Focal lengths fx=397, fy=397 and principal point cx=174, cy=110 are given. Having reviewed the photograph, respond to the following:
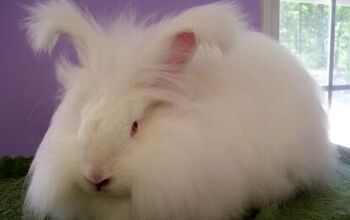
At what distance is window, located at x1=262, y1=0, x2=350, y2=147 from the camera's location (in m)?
2.47

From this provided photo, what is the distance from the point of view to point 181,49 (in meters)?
0.89

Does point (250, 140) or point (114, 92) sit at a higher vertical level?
point (114, 92)

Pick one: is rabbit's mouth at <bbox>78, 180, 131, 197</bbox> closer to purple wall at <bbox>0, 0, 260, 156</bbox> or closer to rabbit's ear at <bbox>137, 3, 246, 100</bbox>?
rabbit's ear at <bbox>137, 3, 246, 100</bbox>

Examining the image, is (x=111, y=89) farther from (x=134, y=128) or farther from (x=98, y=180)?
(x=98, y=180)

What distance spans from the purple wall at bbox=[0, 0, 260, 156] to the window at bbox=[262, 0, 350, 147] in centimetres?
118

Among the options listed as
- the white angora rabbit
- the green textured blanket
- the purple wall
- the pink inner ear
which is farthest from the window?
the pink inner ear

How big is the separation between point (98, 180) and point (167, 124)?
187 mm

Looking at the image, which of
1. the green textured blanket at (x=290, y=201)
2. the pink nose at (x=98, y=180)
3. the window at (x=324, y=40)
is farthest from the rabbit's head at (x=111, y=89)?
the window at (x=324, y=40)

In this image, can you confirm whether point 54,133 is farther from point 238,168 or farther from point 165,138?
point 238,168

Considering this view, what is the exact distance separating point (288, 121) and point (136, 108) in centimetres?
39

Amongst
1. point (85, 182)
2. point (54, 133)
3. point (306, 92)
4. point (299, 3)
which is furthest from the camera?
point (299, 3)

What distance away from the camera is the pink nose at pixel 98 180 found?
0.77 metres


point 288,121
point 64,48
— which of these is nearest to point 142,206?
point 288,121

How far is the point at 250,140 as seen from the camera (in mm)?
922
